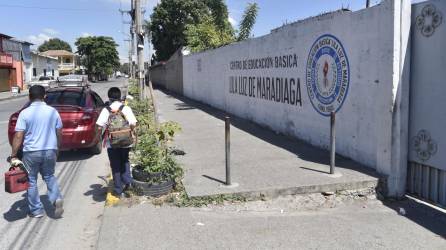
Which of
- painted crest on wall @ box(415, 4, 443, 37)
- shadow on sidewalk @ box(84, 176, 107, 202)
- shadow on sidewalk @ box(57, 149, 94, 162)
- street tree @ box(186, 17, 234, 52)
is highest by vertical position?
street tree @ box(186, 17, 234, 52)

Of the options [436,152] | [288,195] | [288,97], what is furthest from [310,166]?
[288,97]

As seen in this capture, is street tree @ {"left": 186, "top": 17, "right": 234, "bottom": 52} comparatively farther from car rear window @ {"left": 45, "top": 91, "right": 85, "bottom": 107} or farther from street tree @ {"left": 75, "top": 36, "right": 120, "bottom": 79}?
street tree @ {"left": 75, "top": 36, "right": 120, "bottom": 79}

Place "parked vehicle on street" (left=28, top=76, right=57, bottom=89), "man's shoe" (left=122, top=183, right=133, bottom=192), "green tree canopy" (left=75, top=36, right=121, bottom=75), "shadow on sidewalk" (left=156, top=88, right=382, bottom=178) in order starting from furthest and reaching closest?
"green tree canopy" (left=75, top=36, right=121, bottom=75) → "parked vehicle on street" (left=28, top=76, right=57, bottom=89) → "shadow on sidewalk" (left=156, top=88, right=382, bottom=178) → "man's shoe" (left=122, top=183, right=133, bottom=192)

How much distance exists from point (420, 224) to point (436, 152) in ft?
3.46

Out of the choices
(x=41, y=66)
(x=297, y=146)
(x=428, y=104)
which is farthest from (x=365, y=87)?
(x=41, y=66)

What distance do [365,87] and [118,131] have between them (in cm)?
371

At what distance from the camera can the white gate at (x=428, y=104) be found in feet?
19.3

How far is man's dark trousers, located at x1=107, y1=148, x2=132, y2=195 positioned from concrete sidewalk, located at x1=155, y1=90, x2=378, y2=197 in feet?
2.82

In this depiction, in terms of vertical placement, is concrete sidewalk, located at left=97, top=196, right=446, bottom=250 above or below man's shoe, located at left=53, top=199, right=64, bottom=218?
below

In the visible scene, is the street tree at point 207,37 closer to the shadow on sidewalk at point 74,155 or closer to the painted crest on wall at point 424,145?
the shadow on sidewalk at point 74,155

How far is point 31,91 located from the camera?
18.7 feet

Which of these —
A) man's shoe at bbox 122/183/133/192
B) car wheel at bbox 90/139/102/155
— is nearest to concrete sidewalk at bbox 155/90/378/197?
man's shoe at bbox 122/183/133/192

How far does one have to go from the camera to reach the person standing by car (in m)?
5.60

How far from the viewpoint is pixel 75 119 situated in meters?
9.53
